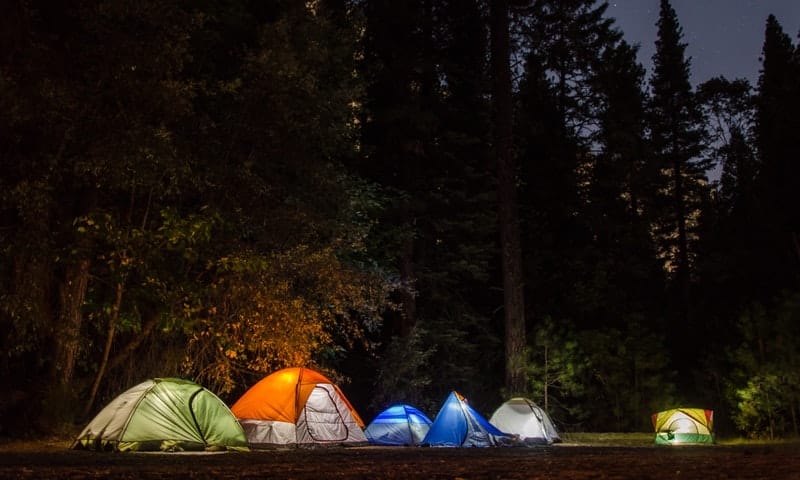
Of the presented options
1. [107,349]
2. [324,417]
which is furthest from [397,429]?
[107,349]

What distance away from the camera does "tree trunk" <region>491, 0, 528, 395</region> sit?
19469 millimetres

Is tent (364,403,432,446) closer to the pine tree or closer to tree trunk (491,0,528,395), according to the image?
tree trunk (491,0,528,395)

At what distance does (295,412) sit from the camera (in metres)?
12.5

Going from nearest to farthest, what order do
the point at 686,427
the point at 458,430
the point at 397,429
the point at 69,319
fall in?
the point at 69,319 < the point at 458,430 < the point at 397,429 < the point at 686,427

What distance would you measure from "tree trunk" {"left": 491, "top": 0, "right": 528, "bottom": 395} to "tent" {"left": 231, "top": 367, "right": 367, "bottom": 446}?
7.32m

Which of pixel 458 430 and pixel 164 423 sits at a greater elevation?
pixel 164 423

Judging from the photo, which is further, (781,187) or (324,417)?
(781,187)

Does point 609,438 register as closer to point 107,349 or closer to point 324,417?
point 324,417

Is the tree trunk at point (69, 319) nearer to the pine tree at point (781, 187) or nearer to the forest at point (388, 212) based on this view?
the forest at point (388, 212)

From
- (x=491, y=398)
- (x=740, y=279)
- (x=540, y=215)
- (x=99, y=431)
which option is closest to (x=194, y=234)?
(x=99, y=431)

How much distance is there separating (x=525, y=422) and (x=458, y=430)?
7.71 ft

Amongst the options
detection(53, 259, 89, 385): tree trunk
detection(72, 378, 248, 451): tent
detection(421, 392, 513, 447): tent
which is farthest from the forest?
detection(421, 392, 513, 447): tent

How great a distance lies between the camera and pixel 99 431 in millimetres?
10188

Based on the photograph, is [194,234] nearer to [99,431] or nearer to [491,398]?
[99,431]
